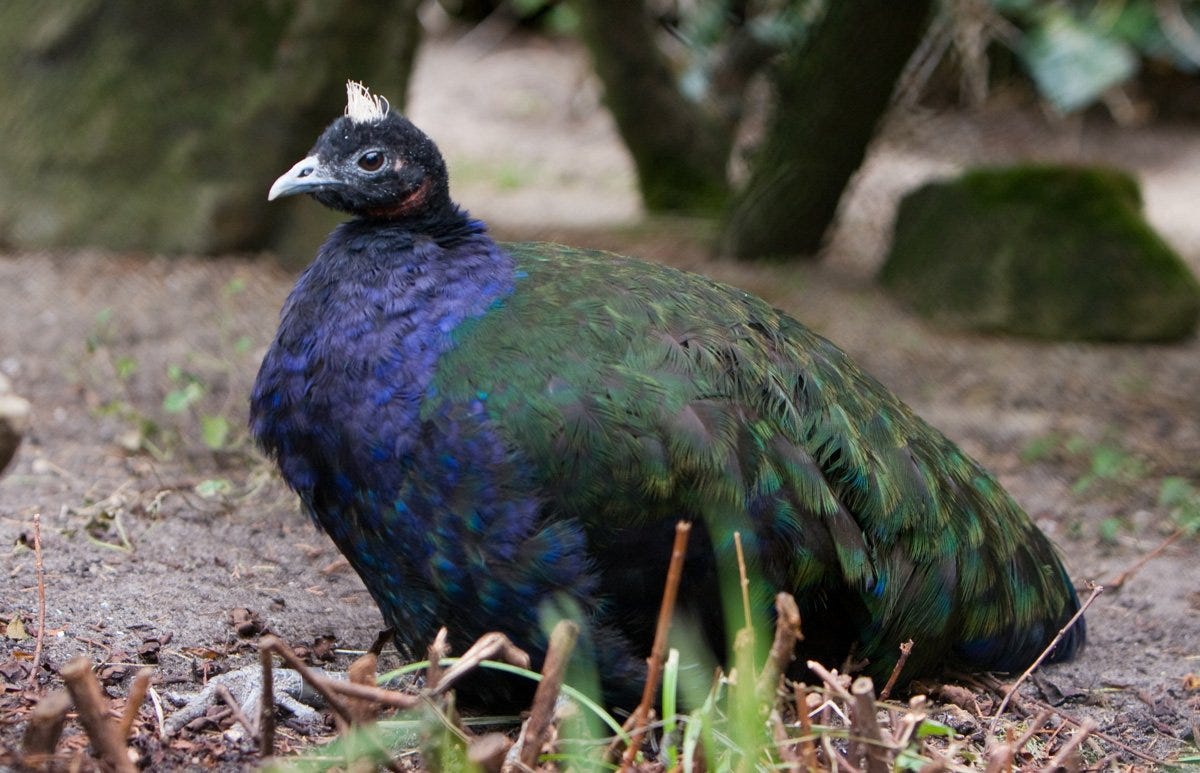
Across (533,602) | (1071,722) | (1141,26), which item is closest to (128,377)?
(533,602)

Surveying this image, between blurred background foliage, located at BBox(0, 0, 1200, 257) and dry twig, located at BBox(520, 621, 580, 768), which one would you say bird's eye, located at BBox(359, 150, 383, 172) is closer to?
dry twig, located at BBox(520, 621, 580, 768)

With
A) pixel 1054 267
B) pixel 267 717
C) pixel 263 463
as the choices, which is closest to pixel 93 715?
pixel 267 717

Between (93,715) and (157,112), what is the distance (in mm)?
4430

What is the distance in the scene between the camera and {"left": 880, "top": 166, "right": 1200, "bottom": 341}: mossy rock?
6.87 metres

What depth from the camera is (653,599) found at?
2.90 metres

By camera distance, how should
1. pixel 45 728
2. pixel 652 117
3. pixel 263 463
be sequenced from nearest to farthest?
pixel 45 728
pixel 263 463
pixel 652 117

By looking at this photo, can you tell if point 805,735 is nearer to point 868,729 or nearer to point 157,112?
point 868,729

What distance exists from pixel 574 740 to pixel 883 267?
5.44 metres

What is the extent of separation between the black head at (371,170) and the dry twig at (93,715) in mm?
1262

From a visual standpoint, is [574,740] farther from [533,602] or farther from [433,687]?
[533,602]

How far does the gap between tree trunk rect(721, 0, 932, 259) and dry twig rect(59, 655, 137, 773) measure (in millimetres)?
5280

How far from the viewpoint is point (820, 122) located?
273 inches

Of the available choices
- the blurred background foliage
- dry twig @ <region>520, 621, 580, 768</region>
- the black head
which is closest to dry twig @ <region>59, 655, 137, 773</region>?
dry twig @ <region>520, 621, 580, 768</region>

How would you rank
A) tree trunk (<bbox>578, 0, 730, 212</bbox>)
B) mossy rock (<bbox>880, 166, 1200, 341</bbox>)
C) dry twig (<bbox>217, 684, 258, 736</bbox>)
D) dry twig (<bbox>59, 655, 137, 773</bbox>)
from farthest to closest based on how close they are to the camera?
tree trunk (<bbox>578, 0, 730, 212</bbox>) → mossy rock (<bbox>880, 166, 1200, 341</bbox>) → dry twig (<bbox>217, 684, 258, 736</bbox>) → dry twig (<bbox>59, 655, 137, 773</bbox>)
